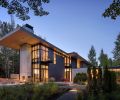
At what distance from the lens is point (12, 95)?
1368 cm

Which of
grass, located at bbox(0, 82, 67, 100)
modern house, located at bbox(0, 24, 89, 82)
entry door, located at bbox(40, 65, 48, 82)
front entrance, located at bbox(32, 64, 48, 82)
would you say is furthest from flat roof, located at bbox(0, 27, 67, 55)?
grass, located at bbox(0, 82, 67, 100)

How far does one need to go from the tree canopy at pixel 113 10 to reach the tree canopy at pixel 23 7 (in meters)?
1.98

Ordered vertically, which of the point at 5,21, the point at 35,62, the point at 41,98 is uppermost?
the point at 5,21

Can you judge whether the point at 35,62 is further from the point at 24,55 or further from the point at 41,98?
the point at 41,98

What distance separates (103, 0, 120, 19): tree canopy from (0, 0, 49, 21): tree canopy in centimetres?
198

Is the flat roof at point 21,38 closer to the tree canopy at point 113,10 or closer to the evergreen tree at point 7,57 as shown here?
the evergreen tree at point 7,57

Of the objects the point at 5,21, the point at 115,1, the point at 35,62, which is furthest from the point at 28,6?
the point at 5,21

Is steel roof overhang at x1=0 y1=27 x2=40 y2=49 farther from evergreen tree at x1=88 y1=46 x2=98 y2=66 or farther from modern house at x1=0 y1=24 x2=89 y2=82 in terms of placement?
evergreen tree at x1=88 y1=46 x2=98 y2=66

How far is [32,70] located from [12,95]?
71.7 ft

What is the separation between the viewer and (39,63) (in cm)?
3478

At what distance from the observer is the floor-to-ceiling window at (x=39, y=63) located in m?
34.8

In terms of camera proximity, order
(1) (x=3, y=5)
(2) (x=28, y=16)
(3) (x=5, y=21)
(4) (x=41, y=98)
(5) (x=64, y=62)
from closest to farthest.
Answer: (1) (x=3, y=5) → (2) (x=28, y=16) → (4) (x=41, y=98) → (5) (x=64, y=62) → (3) (x=5, y=21)

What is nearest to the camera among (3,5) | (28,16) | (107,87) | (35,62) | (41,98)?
(3,5)

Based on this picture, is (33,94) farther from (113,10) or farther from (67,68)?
(67,68)
